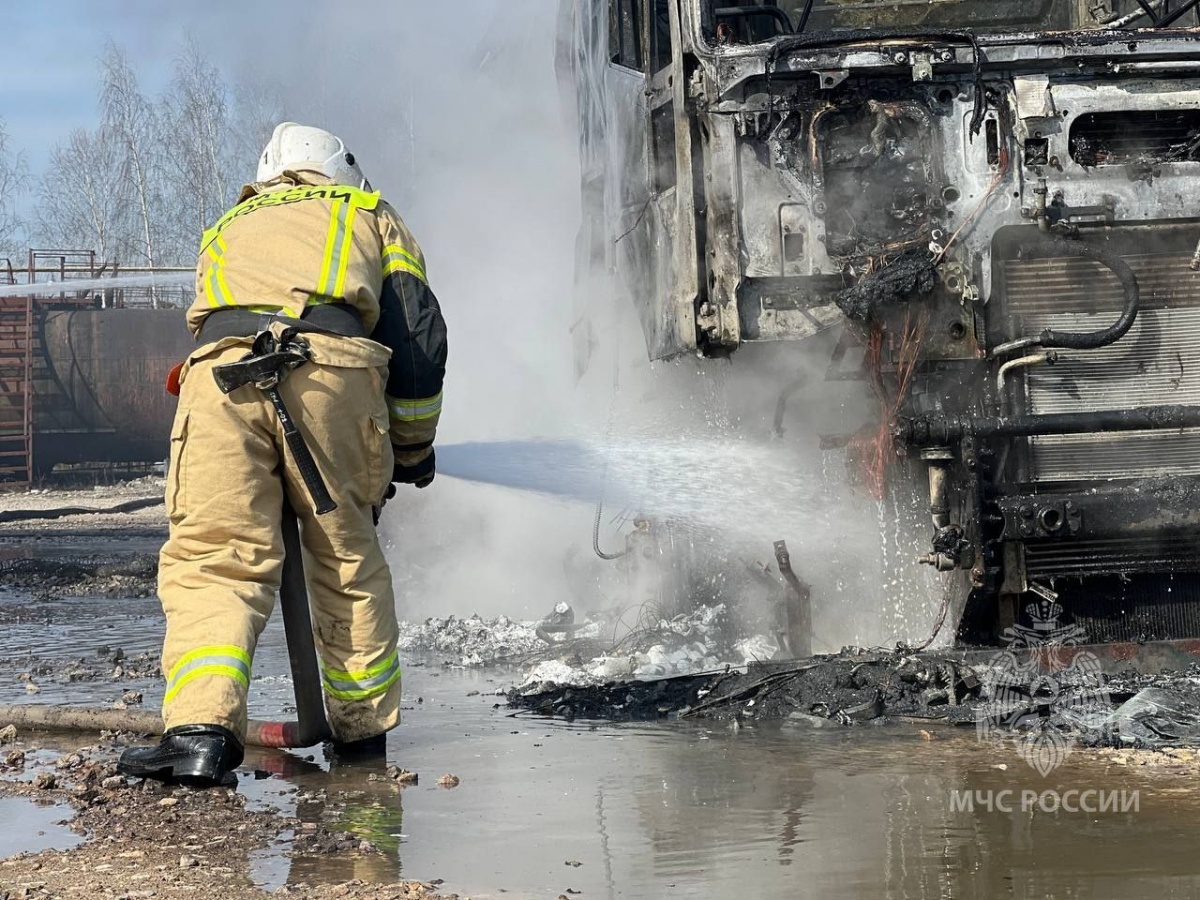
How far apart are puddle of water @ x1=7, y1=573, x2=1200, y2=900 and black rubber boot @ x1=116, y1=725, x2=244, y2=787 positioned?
12 centimetres

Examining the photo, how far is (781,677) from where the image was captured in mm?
4375

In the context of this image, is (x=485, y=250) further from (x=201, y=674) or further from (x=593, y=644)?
(x=201, y=674)

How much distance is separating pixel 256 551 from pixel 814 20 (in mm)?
3032

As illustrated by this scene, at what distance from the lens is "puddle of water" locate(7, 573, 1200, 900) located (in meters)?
2.63

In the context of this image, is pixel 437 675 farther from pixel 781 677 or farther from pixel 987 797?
pixel 987 797

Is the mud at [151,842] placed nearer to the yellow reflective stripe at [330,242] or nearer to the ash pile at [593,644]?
the yellow reflective stripe at [330,242]

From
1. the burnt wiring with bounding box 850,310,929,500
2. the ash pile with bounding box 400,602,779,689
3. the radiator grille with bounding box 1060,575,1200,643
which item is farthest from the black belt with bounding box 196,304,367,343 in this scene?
the radiator grille with bounding box 1060,575,1200,643

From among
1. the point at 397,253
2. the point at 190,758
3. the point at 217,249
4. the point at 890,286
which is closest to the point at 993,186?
the point at 890,286

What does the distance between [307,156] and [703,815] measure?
6.92ft

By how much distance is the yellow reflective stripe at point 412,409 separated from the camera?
389 centimetres

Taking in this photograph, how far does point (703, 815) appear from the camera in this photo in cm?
312

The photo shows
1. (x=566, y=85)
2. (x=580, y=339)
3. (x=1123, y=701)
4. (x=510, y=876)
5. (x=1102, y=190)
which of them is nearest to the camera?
(x=510, y=876)

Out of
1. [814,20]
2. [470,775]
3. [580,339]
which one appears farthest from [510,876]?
[580,339]

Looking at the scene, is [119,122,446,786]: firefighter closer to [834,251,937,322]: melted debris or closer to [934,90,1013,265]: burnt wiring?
[834,251,937,322]: melted debris
